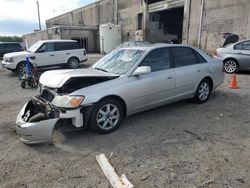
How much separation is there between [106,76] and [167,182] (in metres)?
2.05

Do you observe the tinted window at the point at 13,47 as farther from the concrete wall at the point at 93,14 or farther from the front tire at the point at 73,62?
the concrete wall at the point at 93,14

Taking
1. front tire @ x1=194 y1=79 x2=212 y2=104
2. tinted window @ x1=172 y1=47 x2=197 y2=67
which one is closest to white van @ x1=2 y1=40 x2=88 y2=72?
tinted window @ x1=172 y1=47 x2=197 y2=67

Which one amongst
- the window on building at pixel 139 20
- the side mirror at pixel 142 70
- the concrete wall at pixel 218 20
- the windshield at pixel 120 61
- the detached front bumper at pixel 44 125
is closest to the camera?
the detached front bumper at pixel 44 125

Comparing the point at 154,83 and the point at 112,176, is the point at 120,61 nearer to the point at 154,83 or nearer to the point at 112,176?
the point at 154,83

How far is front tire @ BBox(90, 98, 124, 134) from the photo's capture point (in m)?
3.56

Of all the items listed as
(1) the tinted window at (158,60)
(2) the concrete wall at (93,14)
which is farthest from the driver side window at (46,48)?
(2) the concrete wall at (93,14)

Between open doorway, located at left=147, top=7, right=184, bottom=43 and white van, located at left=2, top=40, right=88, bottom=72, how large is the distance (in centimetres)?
1401

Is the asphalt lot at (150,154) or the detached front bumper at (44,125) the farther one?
the detached front bumper at (44,125)

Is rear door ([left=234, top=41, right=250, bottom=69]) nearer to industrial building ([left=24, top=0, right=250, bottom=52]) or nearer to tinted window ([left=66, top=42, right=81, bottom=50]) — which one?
industrial building ([left=24, top=0, right=250, bottom=52])

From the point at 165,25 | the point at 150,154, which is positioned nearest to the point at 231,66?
the point at 150,154

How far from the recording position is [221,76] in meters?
5.72

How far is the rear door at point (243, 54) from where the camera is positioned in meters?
9.00

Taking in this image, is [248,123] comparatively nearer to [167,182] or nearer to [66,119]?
[167,182]

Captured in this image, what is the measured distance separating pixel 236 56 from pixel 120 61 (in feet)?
23.1
